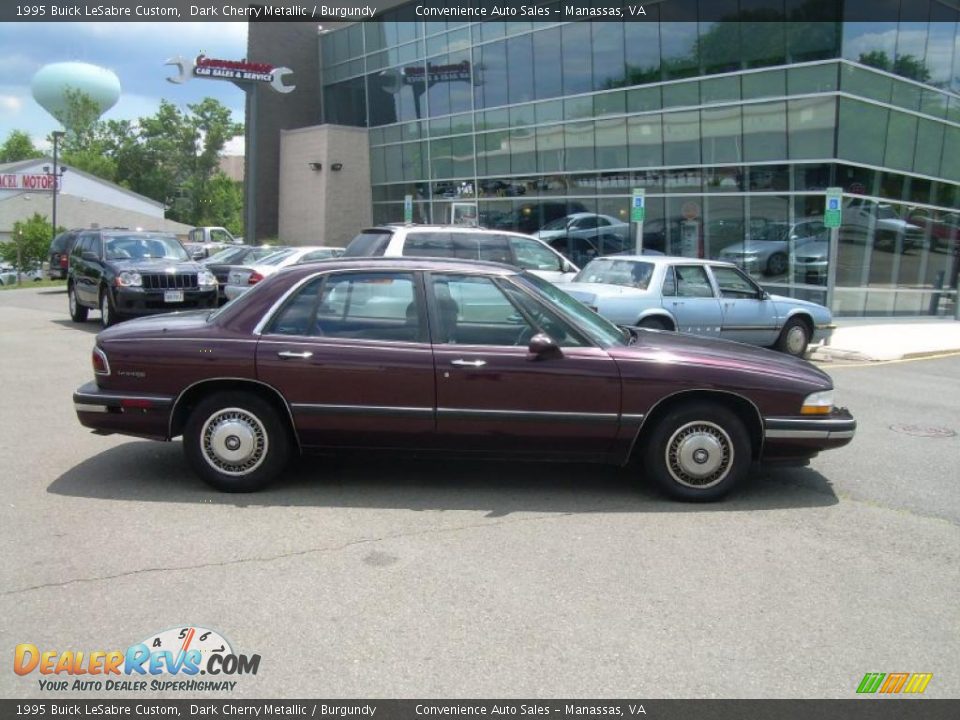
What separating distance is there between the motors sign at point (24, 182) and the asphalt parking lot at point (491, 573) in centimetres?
6124

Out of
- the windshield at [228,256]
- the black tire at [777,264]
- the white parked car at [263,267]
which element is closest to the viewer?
the white parked car at [263,267]

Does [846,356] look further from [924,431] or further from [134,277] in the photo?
[134,277]

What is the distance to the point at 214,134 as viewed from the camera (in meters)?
90.8

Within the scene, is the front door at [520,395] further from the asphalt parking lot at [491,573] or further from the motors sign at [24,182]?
the motors sign at [24,182]

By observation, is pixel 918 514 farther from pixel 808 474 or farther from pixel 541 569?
pixel 541 569

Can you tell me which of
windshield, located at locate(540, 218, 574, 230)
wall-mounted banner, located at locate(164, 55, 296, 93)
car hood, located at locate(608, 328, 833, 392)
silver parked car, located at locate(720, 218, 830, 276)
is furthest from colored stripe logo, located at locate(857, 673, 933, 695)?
wall-mounted banner, located at locate(164, 55, 296, 93)

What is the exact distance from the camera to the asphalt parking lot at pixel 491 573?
3492 millimetres

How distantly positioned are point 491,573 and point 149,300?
37.1ft

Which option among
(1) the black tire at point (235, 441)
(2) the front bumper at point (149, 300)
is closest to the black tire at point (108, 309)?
(2) the front bumper at point (149, 300)

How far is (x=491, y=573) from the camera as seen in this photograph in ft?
14.4

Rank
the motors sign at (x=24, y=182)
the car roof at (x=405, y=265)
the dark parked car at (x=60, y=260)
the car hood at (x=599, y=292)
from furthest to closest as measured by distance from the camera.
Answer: the motors sign at (x=24, y=182)
the dark parked car at (x=60, y=260)
the car hood at (x=599, y=292)
the car roof at (x=405, y=265)

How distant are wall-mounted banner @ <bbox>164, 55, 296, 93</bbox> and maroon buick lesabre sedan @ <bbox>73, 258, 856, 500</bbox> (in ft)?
115

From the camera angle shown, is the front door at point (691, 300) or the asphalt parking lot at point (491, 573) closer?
the asphalt parking lot at point (491, 573)
